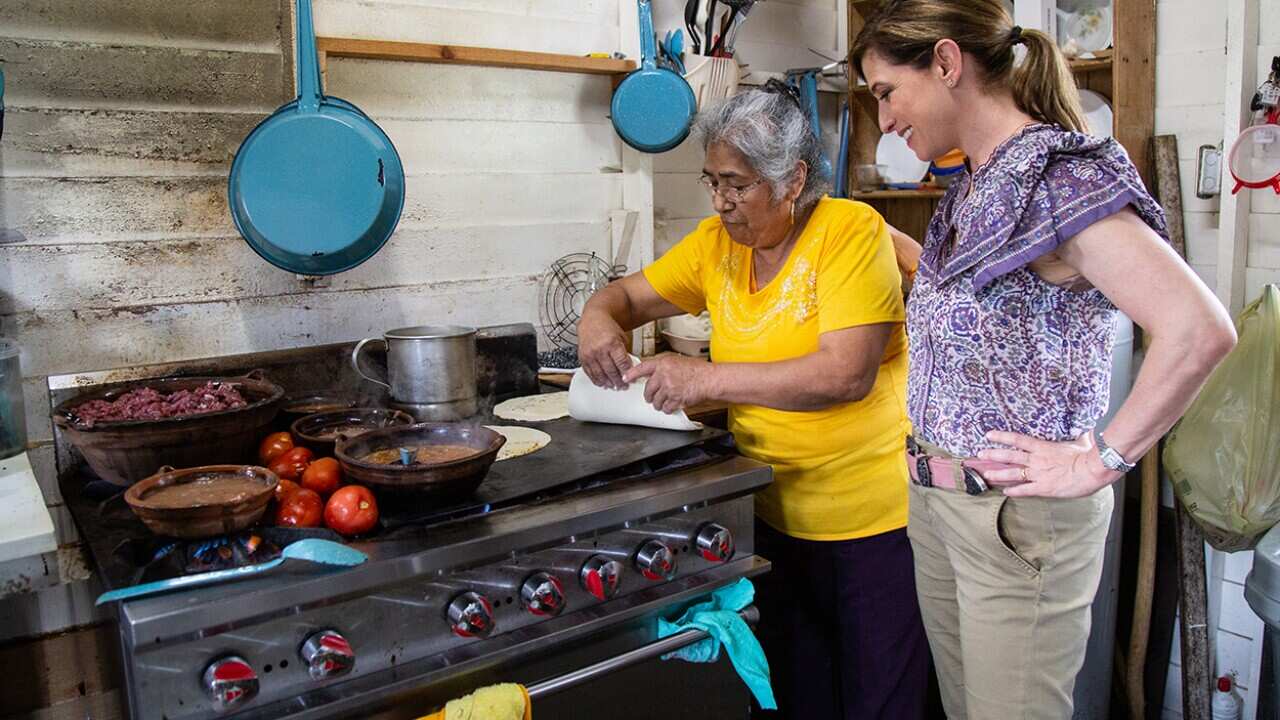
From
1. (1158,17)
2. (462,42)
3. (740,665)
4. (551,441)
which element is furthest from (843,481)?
(1158,17)

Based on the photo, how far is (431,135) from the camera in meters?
2.50

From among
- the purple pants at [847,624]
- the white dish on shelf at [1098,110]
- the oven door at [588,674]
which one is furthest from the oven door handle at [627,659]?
the white dish on shelf at [1098,110]

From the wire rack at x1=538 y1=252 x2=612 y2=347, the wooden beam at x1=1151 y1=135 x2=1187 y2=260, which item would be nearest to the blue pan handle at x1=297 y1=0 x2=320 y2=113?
the wire rack at x1=538 y1=252 x2=612 y2=347

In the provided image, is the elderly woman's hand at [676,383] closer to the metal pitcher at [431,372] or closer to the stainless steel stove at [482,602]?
the stainless steel stove at [482,602]

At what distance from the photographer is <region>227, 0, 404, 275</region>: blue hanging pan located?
80.9 inches

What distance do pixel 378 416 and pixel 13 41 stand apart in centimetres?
103

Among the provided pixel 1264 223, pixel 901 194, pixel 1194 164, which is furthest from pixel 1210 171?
pixel 901 194

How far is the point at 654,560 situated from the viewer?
66.3 inches

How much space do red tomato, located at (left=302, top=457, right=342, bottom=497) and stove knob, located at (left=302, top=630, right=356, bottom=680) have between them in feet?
0.93

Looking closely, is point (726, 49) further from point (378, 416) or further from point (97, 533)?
point (97, 533)

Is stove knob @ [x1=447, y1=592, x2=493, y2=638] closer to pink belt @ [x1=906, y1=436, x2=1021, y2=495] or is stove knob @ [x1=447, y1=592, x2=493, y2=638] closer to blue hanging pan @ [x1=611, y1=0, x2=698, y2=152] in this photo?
pink belt @ [x1=906, y1=436, x2=1021, y2=495]

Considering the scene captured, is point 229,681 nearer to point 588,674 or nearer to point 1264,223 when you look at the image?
point 588,674

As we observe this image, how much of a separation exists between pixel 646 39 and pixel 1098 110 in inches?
49.1

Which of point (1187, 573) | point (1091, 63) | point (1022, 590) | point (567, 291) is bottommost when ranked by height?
point (1187, 573)
